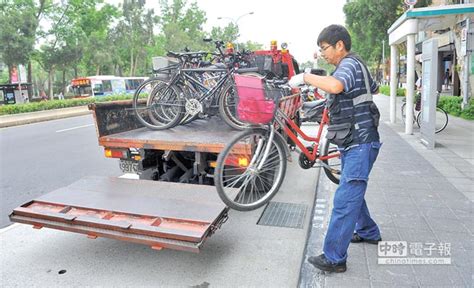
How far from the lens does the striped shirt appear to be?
2.75 metres

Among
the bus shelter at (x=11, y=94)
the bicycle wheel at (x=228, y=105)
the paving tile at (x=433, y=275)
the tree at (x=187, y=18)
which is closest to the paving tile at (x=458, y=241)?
the paving tile at (x=433, y=275)

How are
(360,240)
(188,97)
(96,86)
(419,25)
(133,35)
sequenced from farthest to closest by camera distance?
1. (133,35)
2. (96,86)
3. (419,25)
4. (188,97)
5. (360,240)

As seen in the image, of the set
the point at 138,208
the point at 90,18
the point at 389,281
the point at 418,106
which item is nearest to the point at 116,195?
the point at 138,208

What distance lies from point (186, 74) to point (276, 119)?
2.12 metres

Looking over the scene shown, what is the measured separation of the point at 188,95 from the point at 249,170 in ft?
6.67

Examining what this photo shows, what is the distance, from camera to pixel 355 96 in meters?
2.82

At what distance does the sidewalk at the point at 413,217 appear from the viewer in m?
2.96

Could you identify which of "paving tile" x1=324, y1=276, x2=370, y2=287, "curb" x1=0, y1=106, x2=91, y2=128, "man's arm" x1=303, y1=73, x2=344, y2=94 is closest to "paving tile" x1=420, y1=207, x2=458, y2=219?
"paving tile" x1=324, y1=276, x2=370, y2=287

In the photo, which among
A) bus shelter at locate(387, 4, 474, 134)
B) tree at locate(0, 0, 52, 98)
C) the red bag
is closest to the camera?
the red bag

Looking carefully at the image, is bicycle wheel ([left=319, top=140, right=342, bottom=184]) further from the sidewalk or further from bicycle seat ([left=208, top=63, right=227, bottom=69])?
bicycle seat ([left=208, top=63, right=227, bottom=69])

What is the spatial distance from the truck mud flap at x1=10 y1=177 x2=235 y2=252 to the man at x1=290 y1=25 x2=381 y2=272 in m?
0.97

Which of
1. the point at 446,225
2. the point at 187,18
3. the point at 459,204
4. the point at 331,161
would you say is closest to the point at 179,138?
the point at 331,161

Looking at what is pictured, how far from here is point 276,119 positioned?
139 inches

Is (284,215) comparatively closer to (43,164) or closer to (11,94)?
(43,164)
